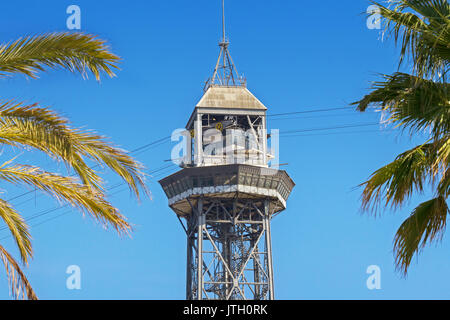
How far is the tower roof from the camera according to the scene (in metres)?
117

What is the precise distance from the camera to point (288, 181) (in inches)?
4656

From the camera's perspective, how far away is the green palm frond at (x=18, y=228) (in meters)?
19.8

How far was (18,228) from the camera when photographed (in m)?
20.4

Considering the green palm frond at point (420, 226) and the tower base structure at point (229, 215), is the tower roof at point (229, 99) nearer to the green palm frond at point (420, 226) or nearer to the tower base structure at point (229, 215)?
the tower base structure at point (229, 215)

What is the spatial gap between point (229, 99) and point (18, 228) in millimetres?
98296

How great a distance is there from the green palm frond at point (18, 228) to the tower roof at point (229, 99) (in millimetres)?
96106

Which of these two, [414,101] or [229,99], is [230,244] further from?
[414,101]

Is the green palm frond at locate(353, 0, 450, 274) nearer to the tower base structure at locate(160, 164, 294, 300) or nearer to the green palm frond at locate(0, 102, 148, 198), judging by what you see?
the green palm frond at locate(0, 102, 148, 198)

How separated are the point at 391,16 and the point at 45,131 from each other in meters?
7.53

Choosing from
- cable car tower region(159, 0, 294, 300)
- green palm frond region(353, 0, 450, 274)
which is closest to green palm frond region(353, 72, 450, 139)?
green palm frond region(353, 0, 450, 274)

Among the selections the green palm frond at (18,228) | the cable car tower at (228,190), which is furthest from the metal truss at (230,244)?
the green palm frond at (18,228)

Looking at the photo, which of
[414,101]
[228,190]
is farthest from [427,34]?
[228,190]

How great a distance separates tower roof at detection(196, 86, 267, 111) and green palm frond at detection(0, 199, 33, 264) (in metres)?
96.1
